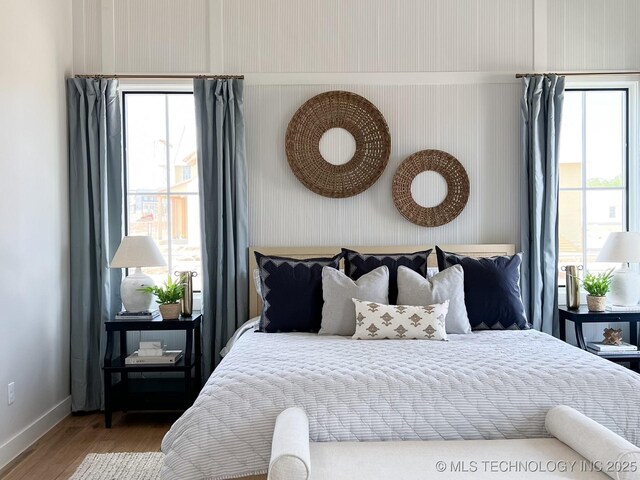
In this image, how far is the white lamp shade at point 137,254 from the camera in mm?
3912

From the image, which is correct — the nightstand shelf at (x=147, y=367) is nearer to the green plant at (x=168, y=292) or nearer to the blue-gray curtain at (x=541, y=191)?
the green plant at (x=168, y=292)

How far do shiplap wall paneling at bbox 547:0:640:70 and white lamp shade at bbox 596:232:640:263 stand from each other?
1.24 meters

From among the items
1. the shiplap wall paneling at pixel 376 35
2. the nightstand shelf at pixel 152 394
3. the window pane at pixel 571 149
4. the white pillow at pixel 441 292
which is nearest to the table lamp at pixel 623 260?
the window pane at pixel 571 149

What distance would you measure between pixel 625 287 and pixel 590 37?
1787 mm

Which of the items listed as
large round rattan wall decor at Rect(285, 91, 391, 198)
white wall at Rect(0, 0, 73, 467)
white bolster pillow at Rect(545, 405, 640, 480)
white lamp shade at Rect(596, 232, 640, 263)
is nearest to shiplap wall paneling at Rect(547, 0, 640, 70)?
white lamp shade at Rect(596, 232, 640, 263)

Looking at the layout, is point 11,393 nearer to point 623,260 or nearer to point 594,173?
point 623,260

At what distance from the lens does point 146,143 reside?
450 centimetres

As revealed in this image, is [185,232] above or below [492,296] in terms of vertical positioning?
above

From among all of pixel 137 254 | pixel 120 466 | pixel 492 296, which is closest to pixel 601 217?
pixel 492 296

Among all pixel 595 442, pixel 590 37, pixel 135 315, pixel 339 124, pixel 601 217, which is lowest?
pixel 595 442

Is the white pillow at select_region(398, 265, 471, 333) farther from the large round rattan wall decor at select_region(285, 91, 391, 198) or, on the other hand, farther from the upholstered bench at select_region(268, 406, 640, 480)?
the upholstered bench at select_region(268, 406, 640, 480)

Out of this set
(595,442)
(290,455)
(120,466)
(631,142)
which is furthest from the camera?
(631,142)

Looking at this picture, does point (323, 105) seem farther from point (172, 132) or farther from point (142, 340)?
point (142, 340)

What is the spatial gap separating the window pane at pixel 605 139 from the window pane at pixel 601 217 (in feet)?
0.27
